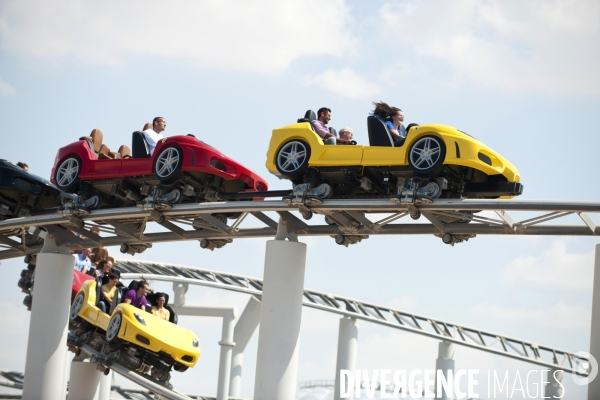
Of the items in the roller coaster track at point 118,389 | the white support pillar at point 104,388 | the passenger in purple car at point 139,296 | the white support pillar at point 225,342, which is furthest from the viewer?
the white support pillar at point 225,342

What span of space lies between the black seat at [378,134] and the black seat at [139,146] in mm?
3615

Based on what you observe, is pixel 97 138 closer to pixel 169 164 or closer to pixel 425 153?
pixel 169 164

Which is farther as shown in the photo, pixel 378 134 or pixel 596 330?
pixel 378 134

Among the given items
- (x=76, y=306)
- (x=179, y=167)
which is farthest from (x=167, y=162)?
(x=76, y=306)

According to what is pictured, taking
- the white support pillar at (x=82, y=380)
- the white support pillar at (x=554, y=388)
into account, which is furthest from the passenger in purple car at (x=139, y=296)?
the white support pillar at (x=554, y=388)

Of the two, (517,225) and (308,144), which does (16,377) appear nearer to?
(308,144)

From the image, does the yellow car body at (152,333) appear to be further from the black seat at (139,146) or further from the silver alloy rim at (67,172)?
the black seat at (139,146)

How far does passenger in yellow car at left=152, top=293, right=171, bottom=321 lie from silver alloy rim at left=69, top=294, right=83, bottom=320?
1.34 metres

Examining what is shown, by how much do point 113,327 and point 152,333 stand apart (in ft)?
2.12

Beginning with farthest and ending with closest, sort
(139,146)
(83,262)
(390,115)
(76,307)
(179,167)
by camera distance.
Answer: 1. (83,262)
2. (76,307)
3. (139,146)
4. (179,167)
5. (390,115)

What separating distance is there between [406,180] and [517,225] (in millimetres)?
1434

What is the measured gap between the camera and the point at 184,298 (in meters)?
23.0

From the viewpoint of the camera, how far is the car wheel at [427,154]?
10656 millimetres

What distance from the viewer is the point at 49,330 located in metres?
14.6
